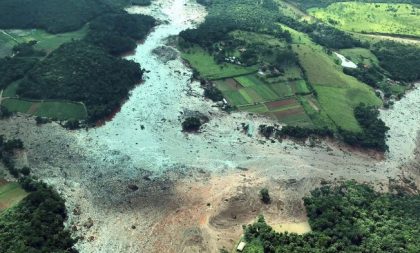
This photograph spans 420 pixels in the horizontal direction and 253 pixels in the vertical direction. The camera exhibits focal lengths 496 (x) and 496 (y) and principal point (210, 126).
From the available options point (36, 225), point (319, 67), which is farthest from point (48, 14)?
point (36, 225)

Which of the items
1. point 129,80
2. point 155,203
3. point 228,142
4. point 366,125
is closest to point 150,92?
point 129,80

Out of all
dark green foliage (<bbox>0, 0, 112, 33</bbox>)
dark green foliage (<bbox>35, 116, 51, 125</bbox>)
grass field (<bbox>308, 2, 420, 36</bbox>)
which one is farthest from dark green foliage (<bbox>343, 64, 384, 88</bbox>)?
dark green foliage (<bbox>35, 116, 51, 125</bbox>)

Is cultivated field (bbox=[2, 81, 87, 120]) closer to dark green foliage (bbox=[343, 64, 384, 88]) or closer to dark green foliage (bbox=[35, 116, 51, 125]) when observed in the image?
dark green foliage (bbox=[35, 116, 51, 125])

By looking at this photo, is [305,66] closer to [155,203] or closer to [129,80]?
[129,80]

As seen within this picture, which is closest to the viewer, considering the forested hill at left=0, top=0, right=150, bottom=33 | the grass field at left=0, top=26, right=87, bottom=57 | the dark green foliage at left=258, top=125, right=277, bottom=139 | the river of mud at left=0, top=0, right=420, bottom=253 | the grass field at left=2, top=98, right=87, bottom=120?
the river of mud at left=0, top=0, right=420, bottom=253

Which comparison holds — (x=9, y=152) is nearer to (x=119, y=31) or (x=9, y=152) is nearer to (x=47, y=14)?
(x=119, y=31)

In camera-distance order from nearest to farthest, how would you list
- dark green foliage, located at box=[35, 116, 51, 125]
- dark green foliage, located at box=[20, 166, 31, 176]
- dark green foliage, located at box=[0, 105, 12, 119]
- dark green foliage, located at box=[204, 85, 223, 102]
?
dark green foliage, located at box=[20, 166, 31, 176], dark green foliage, located at box=[35, 116, 51, 125], dark green foliage, located at box=[0, 105, 12, 119], dark green foliage, located at box=[204, 85, 223, 102]
